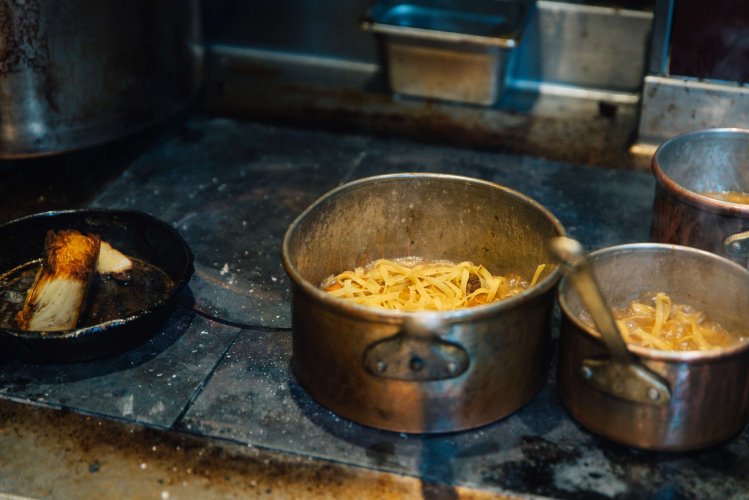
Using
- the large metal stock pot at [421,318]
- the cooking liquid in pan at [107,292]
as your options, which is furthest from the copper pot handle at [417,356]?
the cooking liquid in pan at [107,292]

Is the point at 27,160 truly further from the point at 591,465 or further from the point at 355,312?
the point at 591,465

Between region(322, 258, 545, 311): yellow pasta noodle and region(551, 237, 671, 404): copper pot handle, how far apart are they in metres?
0.50

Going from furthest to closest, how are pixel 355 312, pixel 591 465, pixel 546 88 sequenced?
pixel 546 88 < pixel 591 465 < pixel 355 312

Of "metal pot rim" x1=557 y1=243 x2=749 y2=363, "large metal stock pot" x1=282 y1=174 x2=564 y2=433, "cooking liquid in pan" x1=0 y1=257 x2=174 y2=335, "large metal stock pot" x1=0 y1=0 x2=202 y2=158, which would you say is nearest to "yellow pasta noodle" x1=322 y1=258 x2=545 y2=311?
"large metal stock pot" x1=282 y1=174 x2=564 y2=433

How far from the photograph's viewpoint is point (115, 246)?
128 inches

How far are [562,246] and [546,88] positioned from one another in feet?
9.42

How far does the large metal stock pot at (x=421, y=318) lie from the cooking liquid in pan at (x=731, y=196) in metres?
0.87

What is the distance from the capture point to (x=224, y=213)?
367cm

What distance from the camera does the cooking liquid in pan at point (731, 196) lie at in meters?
3.22

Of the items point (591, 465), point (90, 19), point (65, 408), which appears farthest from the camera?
point (90, 19)

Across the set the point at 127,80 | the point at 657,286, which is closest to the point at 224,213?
the point at 127,80

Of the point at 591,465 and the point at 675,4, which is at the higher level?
the point at 675,4

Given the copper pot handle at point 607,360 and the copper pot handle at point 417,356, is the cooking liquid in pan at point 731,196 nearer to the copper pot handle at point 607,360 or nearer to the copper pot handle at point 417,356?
the copper pot handle at point 607,360

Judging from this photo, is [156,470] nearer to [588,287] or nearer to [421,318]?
[421,318]
